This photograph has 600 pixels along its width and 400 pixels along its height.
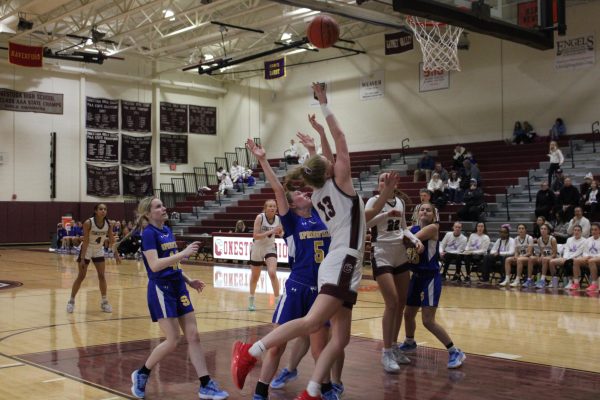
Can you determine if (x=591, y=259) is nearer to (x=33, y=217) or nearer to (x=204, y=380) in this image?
(x=204, y=380)

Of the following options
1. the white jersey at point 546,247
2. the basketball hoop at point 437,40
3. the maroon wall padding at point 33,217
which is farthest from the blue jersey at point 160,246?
the maroon wall padding at point 33,217

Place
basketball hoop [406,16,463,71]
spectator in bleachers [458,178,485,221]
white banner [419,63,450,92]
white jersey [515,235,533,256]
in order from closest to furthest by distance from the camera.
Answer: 1. white jersey [515,235,533,256]
2. basketball hoop [406,16,463,71]
3. spectator in bleachers [458,178,485,221]
4. white banner [419,63,450,92]

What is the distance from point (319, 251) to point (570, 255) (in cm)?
933

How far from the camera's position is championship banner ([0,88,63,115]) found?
26.2 metres

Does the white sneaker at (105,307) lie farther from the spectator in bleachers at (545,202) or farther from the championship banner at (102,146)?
the championship banner at (102,146)

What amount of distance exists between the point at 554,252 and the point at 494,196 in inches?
199

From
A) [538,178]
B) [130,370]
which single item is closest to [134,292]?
[130,370]

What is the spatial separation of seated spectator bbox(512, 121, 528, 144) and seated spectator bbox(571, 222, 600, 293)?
8.36m

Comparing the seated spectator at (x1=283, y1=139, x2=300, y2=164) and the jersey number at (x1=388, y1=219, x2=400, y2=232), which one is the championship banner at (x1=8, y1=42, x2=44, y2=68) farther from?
the jersey number at (x1=388, y1=219, x2=400, y2=232)

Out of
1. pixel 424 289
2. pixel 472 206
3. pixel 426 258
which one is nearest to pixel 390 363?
pixel 424 289

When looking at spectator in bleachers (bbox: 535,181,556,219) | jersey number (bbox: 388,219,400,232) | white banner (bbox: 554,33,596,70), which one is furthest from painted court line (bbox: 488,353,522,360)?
white banner (bbox: 554,33,596,70)

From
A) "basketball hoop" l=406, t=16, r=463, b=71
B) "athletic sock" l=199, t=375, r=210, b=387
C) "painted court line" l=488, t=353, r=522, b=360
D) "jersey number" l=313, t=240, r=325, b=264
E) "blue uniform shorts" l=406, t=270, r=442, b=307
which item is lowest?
"painted court line" l=488, t=353, r=522, b=360

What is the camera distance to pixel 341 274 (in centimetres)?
445

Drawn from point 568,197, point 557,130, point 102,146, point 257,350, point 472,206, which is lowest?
point 257,350
